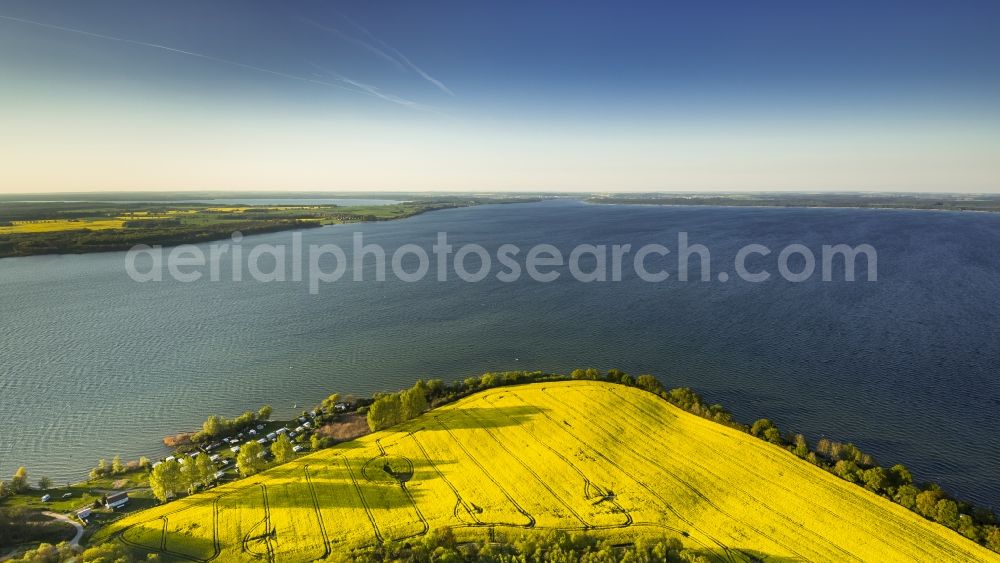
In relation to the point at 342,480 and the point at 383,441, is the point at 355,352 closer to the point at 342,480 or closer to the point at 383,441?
the point at 383,441

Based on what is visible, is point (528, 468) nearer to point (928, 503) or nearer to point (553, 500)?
point (553, 500)

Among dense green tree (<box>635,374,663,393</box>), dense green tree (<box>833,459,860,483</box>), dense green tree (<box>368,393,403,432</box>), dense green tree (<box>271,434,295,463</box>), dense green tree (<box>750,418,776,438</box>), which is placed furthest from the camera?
dense green tree (<box>635,374,663,393</box>)

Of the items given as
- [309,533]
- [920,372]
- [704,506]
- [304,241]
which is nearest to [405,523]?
[309,533]

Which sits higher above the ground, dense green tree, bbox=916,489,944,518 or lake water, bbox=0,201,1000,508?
lake water, bbox=0,201,1000,508

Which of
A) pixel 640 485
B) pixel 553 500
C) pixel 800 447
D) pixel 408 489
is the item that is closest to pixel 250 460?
pixel 408 489

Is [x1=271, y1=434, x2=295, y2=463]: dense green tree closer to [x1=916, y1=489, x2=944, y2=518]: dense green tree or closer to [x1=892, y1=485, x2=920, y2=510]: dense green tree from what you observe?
[x1=892, y1=485, x2=920, y2=510]: dense green tree

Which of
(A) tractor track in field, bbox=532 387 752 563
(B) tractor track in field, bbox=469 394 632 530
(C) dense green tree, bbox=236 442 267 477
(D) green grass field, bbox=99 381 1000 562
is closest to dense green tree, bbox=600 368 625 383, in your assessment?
(A) tractor track in field, bbox=532 387 752 563

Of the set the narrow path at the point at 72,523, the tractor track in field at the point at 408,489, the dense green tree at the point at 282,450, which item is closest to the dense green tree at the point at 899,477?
the tractor track in field at the point at 408,489
